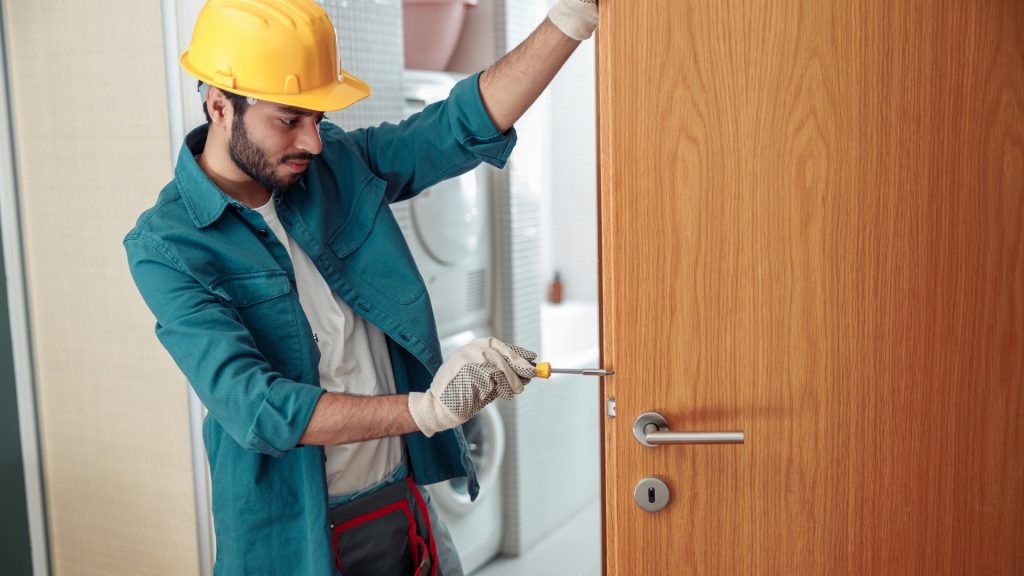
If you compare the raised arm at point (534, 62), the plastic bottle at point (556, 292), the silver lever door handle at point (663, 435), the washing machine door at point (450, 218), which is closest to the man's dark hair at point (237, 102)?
the raised arm at point (534, 62)

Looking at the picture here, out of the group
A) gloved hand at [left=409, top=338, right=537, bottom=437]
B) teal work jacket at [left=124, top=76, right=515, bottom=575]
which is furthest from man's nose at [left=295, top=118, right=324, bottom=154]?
gloved hand at [left=409, top=338, right=537, bottom=437]

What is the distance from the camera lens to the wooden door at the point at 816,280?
1.25 meters

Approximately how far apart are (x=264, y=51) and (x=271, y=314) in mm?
404

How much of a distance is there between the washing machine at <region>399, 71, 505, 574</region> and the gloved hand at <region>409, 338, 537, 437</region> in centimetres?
112

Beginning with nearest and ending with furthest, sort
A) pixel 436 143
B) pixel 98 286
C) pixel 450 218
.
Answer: pixel 436 143 → pixel 98 286 → pixel 450 218

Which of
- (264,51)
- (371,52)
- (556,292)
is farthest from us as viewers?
(556,292)

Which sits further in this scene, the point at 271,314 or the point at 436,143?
the point at 436,143

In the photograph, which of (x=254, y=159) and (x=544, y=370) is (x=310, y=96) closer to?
(x=254, y=159)

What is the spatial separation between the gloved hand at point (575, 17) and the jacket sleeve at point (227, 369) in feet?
2.24

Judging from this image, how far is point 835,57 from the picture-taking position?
4.10 feet

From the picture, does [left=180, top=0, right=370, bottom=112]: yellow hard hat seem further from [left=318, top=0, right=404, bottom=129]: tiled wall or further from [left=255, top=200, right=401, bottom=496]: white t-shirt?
[left=318, top=0, right=404, bottom=129]: tiled wall

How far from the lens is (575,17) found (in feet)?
4.76

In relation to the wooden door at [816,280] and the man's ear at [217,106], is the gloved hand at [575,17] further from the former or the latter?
the man's ear at [217,106]

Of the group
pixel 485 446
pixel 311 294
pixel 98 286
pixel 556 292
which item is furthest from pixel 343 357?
pixel 556 292
